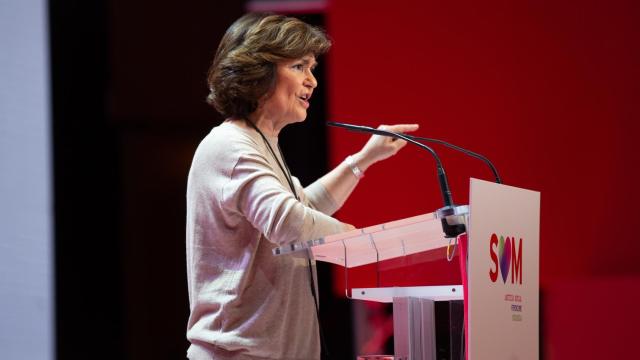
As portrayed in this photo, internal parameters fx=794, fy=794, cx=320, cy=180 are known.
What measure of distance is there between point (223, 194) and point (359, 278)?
1.10 ft

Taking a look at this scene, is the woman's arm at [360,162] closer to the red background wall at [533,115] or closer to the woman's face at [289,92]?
the woman's face at [289,92]

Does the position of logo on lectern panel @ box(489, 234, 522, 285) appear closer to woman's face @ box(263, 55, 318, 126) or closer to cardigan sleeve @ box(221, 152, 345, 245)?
cardigan sleeve @ box(221, 152, 345, 245)

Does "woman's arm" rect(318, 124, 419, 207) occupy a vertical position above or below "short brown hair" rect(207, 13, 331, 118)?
below

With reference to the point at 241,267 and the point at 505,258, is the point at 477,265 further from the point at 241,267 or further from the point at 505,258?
the point at 241,267

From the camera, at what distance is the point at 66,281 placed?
3127 millimetres

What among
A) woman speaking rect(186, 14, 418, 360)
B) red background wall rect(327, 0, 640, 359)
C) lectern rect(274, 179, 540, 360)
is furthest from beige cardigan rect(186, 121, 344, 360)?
red background wall rect(327, 0, 640, 359)

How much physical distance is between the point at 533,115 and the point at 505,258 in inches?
64.1

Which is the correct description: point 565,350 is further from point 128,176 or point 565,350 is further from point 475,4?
point 128,176

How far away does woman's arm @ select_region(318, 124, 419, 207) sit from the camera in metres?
2.12

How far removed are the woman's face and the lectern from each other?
0.46 metres

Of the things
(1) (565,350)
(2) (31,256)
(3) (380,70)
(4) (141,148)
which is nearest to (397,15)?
(3) (380,70)

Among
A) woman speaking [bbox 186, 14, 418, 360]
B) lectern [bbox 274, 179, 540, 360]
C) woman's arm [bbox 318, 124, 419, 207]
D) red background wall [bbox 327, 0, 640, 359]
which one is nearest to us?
lectern [bbox 274, 179, 540, 360]

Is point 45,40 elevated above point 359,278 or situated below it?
above

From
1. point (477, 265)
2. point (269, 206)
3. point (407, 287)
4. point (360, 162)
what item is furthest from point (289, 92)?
point (477, 265)
